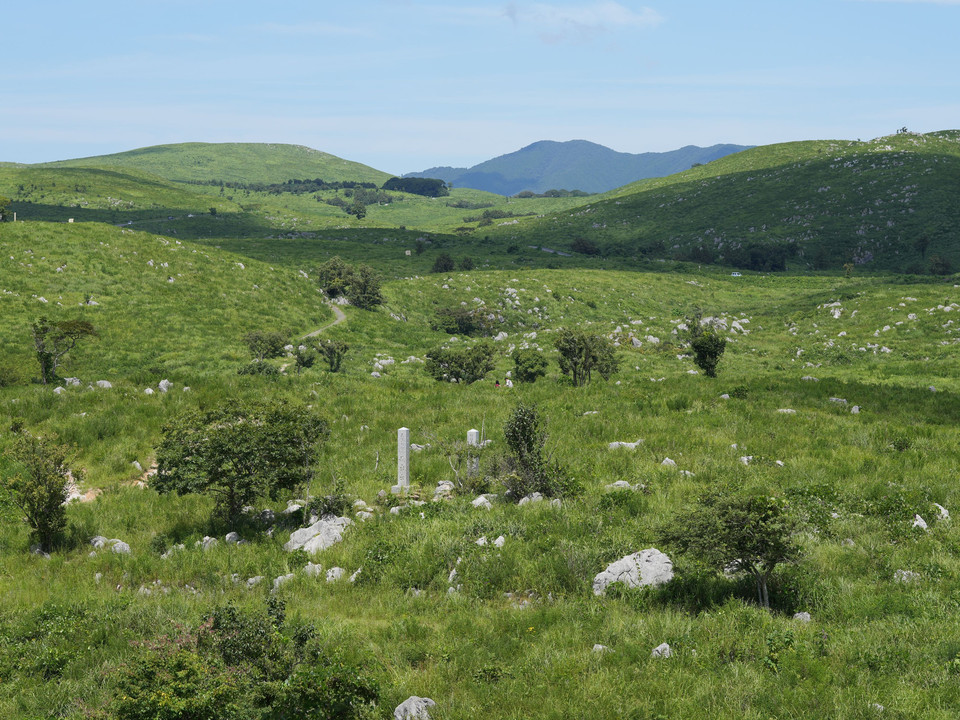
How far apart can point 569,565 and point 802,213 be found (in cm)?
12705

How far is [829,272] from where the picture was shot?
91.9 metres

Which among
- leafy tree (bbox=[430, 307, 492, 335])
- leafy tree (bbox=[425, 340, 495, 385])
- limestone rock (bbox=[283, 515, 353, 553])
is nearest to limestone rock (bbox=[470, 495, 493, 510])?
limestone rock (bbox=[283, 515, 353, 553])

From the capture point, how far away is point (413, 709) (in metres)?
6.23

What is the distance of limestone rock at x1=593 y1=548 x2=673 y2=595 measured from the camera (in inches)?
348

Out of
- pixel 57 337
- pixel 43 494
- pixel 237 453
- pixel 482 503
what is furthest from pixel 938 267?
pixel 43 494

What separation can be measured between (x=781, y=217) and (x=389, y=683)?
5099 inches

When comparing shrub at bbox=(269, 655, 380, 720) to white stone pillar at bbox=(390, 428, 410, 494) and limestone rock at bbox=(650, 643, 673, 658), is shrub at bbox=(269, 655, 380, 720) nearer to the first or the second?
limestone rock at bbox=(650, 643, 673, 658)

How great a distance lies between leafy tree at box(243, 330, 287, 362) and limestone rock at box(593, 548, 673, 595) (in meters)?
31.7

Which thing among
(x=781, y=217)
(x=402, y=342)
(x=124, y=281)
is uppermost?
(x=781, y=217)

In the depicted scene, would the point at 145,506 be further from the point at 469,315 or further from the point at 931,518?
the point at 469,315

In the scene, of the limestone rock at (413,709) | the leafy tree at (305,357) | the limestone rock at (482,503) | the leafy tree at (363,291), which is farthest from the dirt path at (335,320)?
A: the limestone rock at (413,709)

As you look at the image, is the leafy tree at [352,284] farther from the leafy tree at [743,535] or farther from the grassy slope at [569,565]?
the leafy tree at [743,535]

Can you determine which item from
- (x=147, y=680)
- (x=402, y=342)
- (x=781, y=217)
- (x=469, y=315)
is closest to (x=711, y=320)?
(x=469, y=315)

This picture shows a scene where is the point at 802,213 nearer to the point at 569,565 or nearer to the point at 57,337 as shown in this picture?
the point at 57,337
